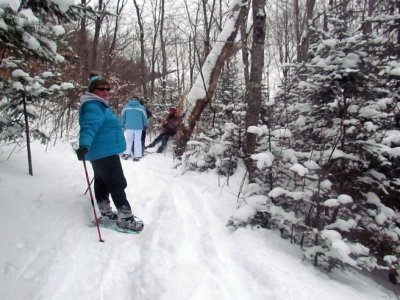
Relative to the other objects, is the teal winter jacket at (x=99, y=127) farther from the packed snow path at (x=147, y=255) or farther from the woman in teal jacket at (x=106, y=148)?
the packed snow path at (x=147, y=255)

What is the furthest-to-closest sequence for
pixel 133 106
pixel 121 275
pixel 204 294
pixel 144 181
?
pixel 133 106 → pixel 144 181 → pixel 121 275 → pixel 204 294

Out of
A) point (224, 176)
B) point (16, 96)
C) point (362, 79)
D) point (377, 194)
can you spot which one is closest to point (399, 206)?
point (377, 194)

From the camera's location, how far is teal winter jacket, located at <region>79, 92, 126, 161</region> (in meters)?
4.27

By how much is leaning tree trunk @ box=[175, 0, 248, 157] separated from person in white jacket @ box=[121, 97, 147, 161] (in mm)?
1178

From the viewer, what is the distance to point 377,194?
489 centimetres

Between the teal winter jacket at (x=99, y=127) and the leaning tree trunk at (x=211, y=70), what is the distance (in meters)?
4.49

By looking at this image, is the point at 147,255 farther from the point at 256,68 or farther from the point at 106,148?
the point at 256,68

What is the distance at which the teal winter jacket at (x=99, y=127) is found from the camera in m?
4.27

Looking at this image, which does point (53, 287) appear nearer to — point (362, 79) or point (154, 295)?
point (154, 295)

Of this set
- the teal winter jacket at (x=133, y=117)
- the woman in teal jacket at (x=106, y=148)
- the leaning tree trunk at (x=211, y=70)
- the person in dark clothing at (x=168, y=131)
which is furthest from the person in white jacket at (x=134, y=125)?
the woman in teal jacket at (x=106, y=148)

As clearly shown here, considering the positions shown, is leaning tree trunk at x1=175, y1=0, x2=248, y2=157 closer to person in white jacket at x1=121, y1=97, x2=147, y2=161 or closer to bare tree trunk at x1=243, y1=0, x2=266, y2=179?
person in white jacket at x1=121, y1=97, x2=147, y2=161

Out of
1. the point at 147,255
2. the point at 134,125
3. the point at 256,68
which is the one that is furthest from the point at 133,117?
the point at 147,255

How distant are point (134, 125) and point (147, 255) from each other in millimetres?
6820

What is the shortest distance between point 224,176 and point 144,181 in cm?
159
